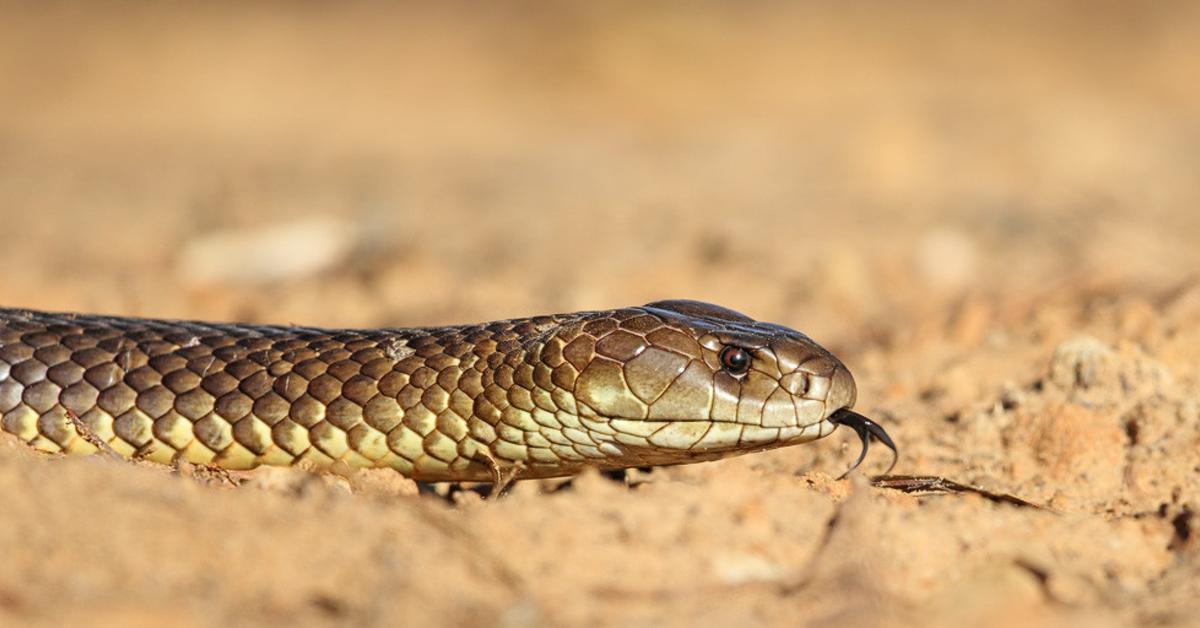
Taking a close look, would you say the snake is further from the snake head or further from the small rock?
the small rock

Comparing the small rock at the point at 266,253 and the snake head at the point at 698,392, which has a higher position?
the small rock at the point at 266,253

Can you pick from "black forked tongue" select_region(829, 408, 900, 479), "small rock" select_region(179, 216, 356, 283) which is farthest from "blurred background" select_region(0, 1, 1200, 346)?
"black forked tongue" select_region(829, 408, 900, 479)

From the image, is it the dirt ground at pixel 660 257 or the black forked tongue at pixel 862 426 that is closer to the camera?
the dirt ground at pixel 660 257

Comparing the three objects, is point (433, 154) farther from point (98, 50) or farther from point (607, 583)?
point (607, 583)

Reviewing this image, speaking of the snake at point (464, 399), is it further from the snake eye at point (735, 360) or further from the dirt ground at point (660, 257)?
the dirt ground at point (660, 257)

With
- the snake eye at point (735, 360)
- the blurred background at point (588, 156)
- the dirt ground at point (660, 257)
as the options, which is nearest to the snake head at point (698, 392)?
the snake eye at point (735, 360)
